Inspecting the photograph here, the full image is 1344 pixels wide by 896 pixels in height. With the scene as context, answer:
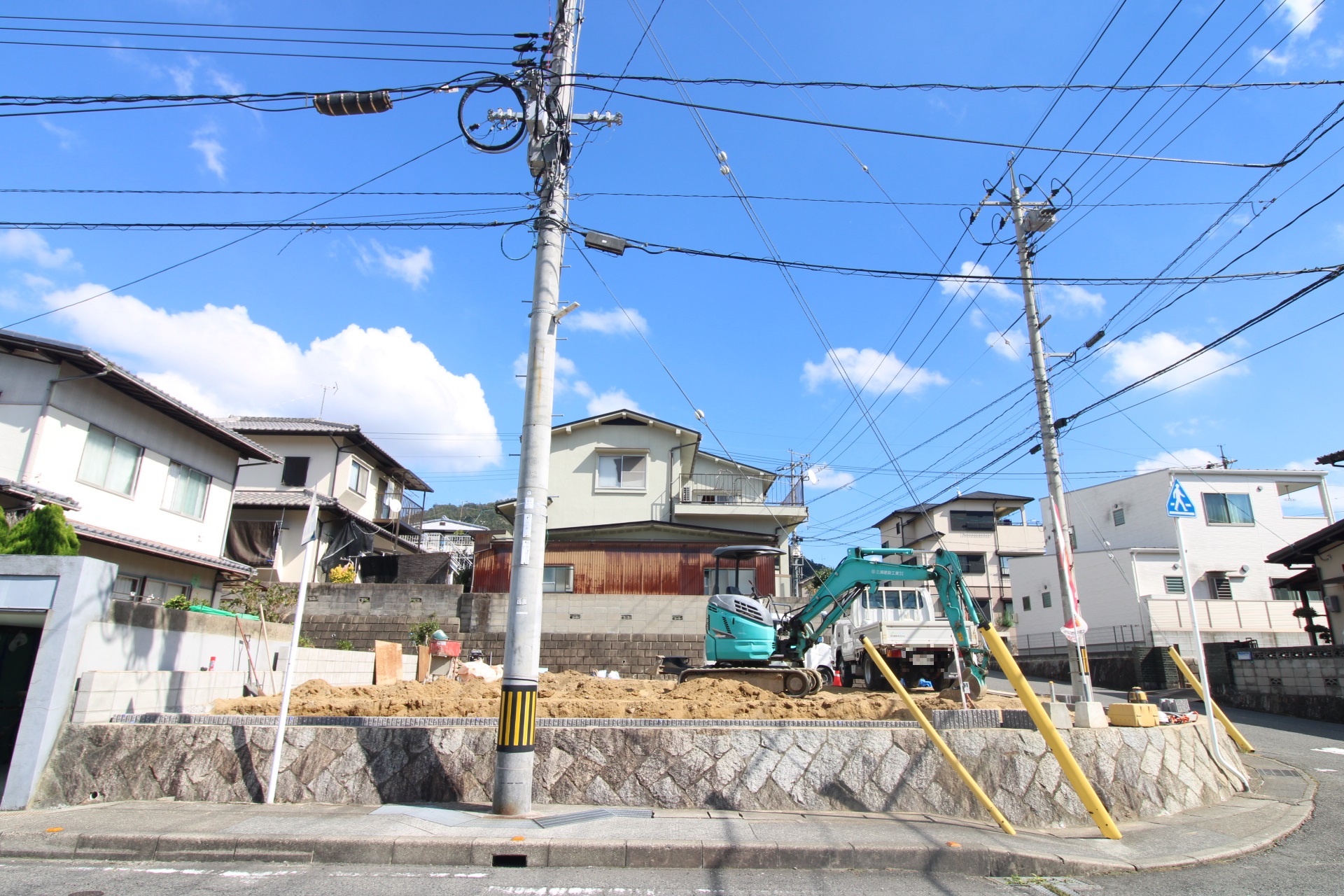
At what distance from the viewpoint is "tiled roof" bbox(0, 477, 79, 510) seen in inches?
466

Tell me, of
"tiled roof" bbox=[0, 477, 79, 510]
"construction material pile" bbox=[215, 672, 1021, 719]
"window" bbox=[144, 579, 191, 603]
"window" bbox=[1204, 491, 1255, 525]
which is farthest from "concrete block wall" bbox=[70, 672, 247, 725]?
"window" bbox=[1204, 491, 1255, 525]

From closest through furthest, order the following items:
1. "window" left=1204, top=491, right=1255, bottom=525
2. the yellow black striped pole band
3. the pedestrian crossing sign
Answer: the yellow black striped pole band, the pedestrian crossing sign, "window" left=1204, top=491, right=1255, bottom=525

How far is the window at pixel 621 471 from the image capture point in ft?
95.6

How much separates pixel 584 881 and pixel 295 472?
24783 mm

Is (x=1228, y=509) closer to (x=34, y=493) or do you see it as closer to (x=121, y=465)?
(x=121, y=465)

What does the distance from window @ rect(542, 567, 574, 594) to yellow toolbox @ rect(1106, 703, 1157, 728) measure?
16910 millimetres

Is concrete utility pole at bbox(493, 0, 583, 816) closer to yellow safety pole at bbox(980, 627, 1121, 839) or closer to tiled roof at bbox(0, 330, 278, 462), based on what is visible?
yellow safety pole at bbox(980, 627, 1121, 839)

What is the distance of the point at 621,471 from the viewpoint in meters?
29.4

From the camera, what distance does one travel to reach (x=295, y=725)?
26.2 feet

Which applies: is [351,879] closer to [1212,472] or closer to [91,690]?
[91,690]

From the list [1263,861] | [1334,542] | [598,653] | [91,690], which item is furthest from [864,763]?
[1334,542]

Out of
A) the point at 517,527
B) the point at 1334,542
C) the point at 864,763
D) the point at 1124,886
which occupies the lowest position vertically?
the point at 1124,886

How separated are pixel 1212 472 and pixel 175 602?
113 feet

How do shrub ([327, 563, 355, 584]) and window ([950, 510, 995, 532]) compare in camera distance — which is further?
window ([950, 510, 995, 532])
